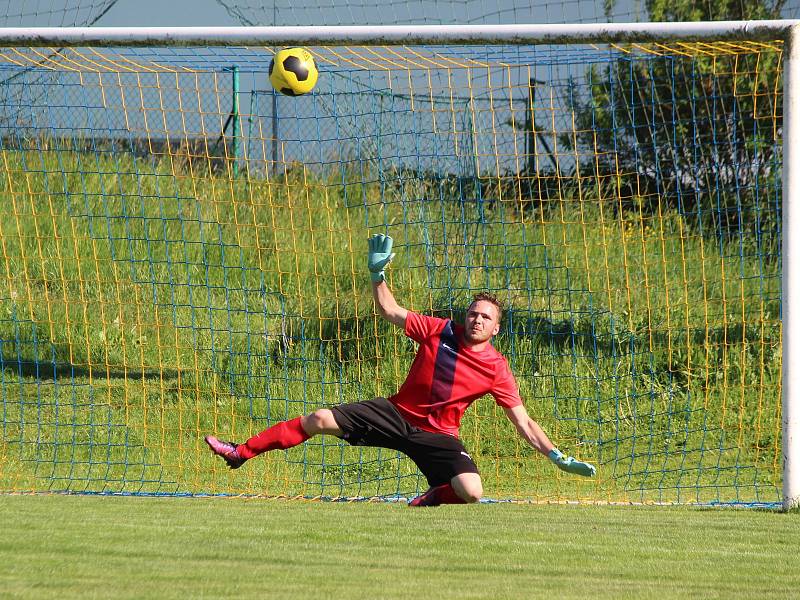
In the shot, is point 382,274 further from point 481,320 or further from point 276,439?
point 276,439

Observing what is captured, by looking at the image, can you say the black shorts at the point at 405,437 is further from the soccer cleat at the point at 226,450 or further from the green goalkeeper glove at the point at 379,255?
the green goalkeeper glove at the point at 379,255

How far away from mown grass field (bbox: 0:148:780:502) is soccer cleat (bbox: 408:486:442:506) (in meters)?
1.27

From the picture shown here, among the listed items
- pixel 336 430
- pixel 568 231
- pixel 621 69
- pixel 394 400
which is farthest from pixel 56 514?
pixel 621 69

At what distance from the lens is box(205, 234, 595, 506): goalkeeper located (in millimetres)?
5906

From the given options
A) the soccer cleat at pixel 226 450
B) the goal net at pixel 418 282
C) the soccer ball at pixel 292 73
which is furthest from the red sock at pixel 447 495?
the soccer ball at pixel 292 73

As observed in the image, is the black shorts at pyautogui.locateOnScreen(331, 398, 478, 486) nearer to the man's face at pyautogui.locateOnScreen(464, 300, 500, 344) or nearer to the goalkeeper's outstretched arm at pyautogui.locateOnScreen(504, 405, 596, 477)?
the goalkeeper's outstretched arm at pyautogui.locateOnScreen(504, 405, 596, 477)

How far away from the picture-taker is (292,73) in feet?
20.7

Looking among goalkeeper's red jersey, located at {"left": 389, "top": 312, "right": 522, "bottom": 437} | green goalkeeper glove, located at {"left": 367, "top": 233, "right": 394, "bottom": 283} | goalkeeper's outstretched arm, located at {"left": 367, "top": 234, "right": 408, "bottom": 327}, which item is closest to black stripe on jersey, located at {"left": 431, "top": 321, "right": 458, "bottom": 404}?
goalkeeper's red jersey, located at {"left": 389, "top": 312, "right": 522, "bottom": 437}

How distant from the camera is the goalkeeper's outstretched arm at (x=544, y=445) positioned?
5.71 meters

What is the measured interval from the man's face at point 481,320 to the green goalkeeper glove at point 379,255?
0.55 meters

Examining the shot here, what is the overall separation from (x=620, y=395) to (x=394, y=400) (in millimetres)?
3329

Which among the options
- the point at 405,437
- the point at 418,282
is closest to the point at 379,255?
the point at 405,437

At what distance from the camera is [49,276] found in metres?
10.3

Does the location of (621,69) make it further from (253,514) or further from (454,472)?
(253,514)
